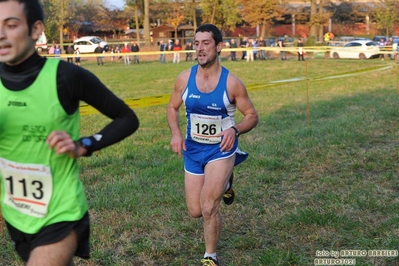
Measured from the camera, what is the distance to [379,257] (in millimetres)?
5008

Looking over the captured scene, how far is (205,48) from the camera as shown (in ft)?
16.7

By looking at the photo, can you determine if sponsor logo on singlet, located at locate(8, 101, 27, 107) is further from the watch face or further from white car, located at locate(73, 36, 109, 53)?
white car, located at locate(73, 36, 109, 53)

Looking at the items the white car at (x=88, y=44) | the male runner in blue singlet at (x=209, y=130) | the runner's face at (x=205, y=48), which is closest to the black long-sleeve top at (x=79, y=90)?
the male runner in blue singlet at (x=209, y=130)

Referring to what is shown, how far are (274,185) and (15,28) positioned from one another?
539 cm

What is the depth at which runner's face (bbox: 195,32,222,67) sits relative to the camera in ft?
16.6

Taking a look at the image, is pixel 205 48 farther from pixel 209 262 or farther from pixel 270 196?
pixel 270 196

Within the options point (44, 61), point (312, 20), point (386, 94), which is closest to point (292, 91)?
point (386, 94)

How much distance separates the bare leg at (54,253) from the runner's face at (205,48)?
8.69ft

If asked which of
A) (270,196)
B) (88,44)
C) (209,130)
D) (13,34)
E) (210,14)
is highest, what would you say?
(210,14)

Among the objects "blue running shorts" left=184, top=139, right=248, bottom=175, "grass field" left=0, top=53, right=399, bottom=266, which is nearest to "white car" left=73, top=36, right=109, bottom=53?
"grass field" left=0, top=53, right=399, bottom=266

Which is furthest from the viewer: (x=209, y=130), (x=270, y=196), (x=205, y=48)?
(x=270, y=196)

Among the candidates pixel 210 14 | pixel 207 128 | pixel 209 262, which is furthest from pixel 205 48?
pixel 210 14

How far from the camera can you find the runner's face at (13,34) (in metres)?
Answer: 2.58

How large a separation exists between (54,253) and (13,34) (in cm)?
107
